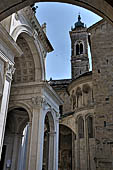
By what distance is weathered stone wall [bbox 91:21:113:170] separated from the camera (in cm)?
1432

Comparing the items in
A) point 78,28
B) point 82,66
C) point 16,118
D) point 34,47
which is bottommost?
point 16,118

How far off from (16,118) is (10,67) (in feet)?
24.2

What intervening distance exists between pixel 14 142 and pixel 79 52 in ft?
91.9

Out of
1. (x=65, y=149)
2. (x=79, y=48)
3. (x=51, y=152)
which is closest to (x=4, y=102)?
(x=51, y=152)

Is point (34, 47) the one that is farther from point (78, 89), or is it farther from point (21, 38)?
point (78, 89)

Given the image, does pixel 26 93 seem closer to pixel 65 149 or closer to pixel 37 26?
pixel 37 26

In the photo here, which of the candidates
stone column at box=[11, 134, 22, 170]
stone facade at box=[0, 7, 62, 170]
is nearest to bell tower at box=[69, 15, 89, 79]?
stone facade at box=[0, 7, 62, 170]

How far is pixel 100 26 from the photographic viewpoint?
19000 mm

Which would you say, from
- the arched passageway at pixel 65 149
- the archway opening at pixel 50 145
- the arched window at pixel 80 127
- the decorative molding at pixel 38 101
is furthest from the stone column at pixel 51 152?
the arched passageway at pixel 65 149

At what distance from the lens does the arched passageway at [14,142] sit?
13430 millimetres

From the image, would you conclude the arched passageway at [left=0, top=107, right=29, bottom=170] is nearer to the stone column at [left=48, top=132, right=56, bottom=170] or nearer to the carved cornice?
the stone column at [left=48, top=132, right=56, bottom=170]

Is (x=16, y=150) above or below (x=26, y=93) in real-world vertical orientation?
below

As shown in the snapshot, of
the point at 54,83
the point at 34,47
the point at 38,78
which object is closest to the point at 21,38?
the point at 34,47

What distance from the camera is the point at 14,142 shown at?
569 inches
